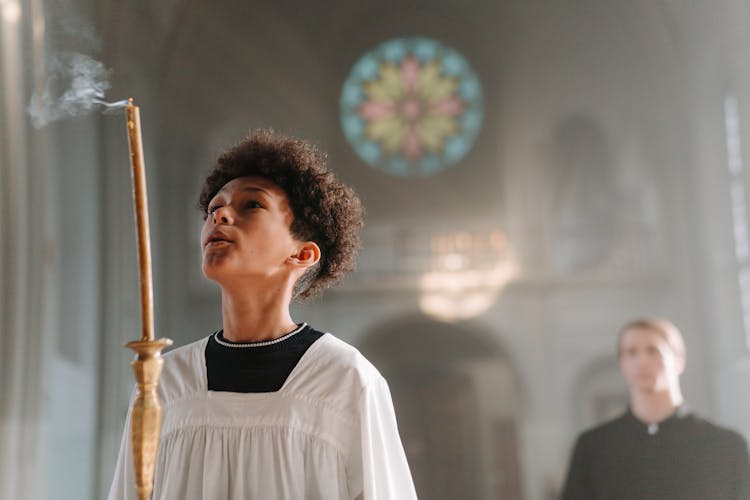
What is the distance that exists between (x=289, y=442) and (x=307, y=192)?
1.76 ft

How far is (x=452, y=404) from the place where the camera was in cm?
800

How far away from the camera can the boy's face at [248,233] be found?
71.1 inches

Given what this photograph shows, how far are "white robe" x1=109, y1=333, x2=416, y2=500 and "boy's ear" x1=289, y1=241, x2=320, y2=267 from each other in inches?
8.2

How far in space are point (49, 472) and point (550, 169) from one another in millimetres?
4624

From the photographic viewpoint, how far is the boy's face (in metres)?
1.80

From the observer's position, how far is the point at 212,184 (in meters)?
2.08

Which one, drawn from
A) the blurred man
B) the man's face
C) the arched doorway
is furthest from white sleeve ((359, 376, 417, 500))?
the arched doorway

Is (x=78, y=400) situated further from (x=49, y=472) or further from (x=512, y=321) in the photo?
(x=512, y=321)

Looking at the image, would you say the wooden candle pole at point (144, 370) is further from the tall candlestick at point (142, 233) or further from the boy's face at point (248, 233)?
the boy's face at point (248, 233)

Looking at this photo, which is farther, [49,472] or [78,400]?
[78,400]

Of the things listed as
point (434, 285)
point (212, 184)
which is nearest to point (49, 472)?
point (434, 285)

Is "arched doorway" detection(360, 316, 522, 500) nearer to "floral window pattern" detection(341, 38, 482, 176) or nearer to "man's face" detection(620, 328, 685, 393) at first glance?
"floral window pattern" detection(341, 38, 482, 176)

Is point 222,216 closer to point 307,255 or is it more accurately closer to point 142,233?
point 307,255

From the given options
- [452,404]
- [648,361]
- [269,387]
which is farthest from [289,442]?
[452,404]
